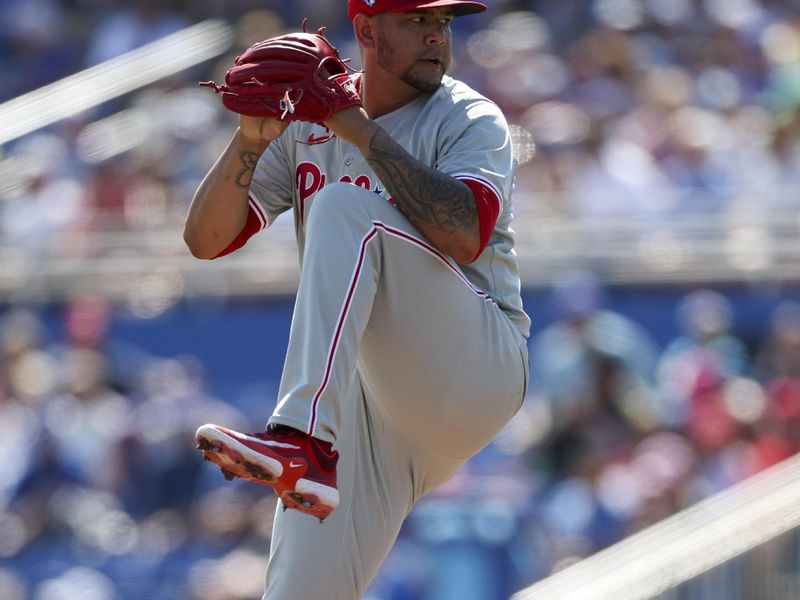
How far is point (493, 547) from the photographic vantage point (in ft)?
21.9

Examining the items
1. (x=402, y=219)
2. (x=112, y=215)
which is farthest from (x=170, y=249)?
(x=402, y=219)

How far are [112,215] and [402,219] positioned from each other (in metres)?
5.61

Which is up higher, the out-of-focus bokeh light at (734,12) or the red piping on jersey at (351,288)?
the red piping on jersey at (351,288)

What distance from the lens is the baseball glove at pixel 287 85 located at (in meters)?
3.34

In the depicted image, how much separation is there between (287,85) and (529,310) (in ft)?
15.3

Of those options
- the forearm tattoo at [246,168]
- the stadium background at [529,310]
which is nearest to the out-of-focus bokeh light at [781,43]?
the stadium background at [529,310]

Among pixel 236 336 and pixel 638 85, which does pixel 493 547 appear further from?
pixel 638 85

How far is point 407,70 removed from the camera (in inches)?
145

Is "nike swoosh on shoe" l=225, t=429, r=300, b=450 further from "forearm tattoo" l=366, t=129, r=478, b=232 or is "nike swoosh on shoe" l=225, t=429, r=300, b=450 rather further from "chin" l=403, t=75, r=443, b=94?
"chin" l=403, t=75, r=443, b=94

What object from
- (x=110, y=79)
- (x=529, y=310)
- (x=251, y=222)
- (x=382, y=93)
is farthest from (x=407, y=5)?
(x=110, y=79)

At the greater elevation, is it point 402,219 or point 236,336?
point 402,219

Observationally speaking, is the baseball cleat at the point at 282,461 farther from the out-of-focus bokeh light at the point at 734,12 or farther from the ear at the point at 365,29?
the out-of-focus bokeh light at the point at 734,12

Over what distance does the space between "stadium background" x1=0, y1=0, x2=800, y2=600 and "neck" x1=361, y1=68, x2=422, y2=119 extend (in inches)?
129

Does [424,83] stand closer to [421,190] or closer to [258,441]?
[421,190]
